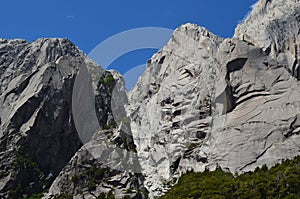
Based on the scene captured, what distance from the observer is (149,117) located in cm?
8719

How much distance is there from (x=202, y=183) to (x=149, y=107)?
134 ft

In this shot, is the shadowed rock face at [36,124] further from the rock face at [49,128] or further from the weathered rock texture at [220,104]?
the weathered rock texture at [220,104]

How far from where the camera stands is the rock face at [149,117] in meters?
57.8

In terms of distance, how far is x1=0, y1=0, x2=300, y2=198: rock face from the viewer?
190 feet

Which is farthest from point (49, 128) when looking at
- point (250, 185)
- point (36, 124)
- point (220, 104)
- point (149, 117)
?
point (250, 185)

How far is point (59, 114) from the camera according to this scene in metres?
72.1

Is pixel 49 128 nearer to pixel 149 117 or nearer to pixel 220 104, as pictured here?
pixel 149 117

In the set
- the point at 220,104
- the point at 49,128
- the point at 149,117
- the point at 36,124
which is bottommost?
the point at 220,104

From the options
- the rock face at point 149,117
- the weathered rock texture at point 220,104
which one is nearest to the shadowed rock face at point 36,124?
the rock face at point 149,117

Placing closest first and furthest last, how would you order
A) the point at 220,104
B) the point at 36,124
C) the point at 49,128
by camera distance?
the point at 220,104
the point at 36,124
the point at 49,128

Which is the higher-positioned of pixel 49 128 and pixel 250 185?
→ pixel 49 128

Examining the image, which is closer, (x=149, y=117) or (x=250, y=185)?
(x=250, y=185)

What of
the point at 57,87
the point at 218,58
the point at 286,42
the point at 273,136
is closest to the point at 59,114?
the point at 57,87

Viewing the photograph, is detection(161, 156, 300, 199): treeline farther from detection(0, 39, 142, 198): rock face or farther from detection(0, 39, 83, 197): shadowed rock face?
detection(0, 39, 83, 197): shadowed rock face
